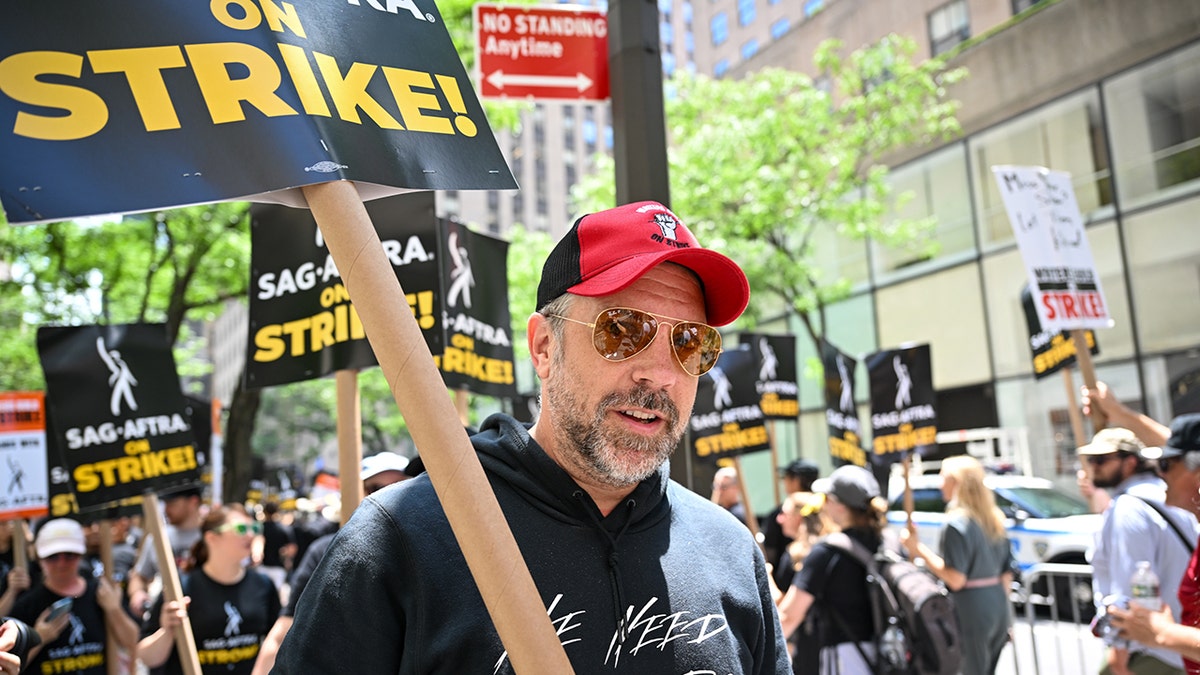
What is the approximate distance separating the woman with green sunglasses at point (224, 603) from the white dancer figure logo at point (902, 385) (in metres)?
6.14

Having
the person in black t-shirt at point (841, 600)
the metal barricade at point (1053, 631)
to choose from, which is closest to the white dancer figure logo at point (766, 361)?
the metal barricade at point (1053, 631)

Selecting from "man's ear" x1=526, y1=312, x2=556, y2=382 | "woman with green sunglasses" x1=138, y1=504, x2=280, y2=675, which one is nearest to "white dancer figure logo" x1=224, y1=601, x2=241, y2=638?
"woman with green sunglasses" x1=138, y1=504, x2=280, y2=675

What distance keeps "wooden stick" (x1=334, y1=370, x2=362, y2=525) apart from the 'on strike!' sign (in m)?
4.59

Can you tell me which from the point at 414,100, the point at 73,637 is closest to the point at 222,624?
the point at 73,637

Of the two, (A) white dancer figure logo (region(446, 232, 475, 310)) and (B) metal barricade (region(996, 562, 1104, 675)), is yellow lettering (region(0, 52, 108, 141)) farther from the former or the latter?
(B) metal barricade (region(996, 562, 1104, 675))

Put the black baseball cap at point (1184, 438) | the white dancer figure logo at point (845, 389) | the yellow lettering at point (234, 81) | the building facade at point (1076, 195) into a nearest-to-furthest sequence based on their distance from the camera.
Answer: the yellow lettering at point (234, 81) → the black baseball cap at point (1184, 438) → the white dancer figure logo at point (845, 389) → the building facade at point (1076, 195)

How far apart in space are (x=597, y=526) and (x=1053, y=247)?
5.85m

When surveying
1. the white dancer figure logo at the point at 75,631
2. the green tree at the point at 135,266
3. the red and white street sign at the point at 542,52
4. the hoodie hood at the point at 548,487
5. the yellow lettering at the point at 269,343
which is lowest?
the white dancer figure logo at the point at 75,631

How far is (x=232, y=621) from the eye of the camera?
573 centimetres

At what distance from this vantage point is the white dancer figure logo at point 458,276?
5.71 metres

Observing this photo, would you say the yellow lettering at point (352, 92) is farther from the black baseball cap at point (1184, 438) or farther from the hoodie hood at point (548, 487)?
the black baseball cap at point (1184, 438)

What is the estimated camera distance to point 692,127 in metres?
21.1

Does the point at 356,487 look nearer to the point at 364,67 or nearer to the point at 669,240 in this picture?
the point at 669,240

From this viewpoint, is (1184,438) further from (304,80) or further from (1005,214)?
(1005,214)
